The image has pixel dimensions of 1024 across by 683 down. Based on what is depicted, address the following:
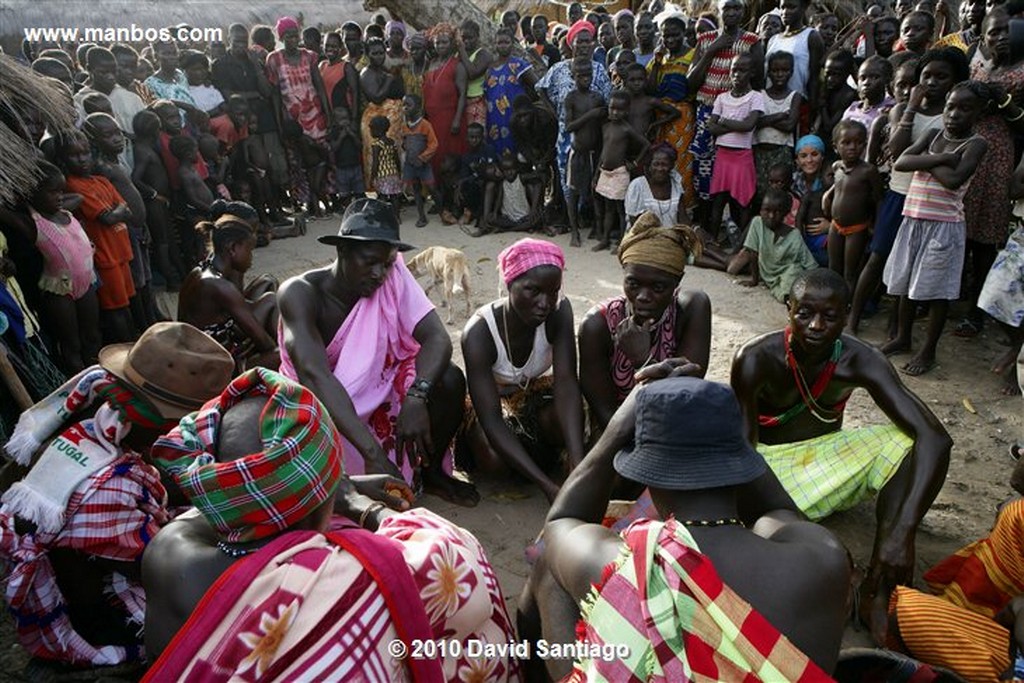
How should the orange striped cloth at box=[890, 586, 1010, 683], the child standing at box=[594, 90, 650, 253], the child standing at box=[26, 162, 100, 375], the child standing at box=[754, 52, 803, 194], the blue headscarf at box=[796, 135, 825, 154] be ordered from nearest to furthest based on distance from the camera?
1. the orange striped cloth at box=[890, 586, 1010, 683]
2. the child standing at box=[26, 162, 100, 375]
3. the blue headscarf at box=[796, 135, 825, 154]
4. the child standing at box=[754, 52, 803, 194]
5. the child standing at box=[594, 90, 650, 253]

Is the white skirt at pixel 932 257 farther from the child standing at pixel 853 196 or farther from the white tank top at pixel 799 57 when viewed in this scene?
the white tank top at pixel 799 57

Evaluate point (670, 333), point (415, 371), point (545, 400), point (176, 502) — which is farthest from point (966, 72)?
point (176, 502)

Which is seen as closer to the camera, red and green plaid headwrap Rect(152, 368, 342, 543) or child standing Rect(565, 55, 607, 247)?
red and green plaid headwrap Rect(152, 368, 342, 543)

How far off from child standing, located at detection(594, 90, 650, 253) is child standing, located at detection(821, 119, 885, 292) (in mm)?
2125

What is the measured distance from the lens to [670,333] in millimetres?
3469

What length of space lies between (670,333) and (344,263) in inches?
58.0

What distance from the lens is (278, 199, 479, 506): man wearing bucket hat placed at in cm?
322

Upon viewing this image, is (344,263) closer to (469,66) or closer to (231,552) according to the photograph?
(231,552)

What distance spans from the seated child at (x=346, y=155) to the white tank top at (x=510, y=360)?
5.80 m

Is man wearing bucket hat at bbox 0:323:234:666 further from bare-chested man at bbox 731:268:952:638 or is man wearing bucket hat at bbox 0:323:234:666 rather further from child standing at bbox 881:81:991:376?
child standing at bbox 881:81:991:376

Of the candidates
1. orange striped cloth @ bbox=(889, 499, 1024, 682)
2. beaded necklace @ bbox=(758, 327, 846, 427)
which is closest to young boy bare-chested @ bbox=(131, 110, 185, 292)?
beaded necklace @ bbox=(758, 327, 846, 427)

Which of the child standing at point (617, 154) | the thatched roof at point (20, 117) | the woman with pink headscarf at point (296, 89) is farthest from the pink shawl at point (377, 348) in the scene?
the woman with pink headscarf at point (296, 89)

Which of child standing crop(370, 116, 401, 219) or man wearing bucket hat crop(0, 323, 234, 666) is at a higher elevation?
man wearing bucket hat crop(0, 323, 234, 666)

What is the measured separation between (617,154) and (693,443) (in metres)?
6.02
